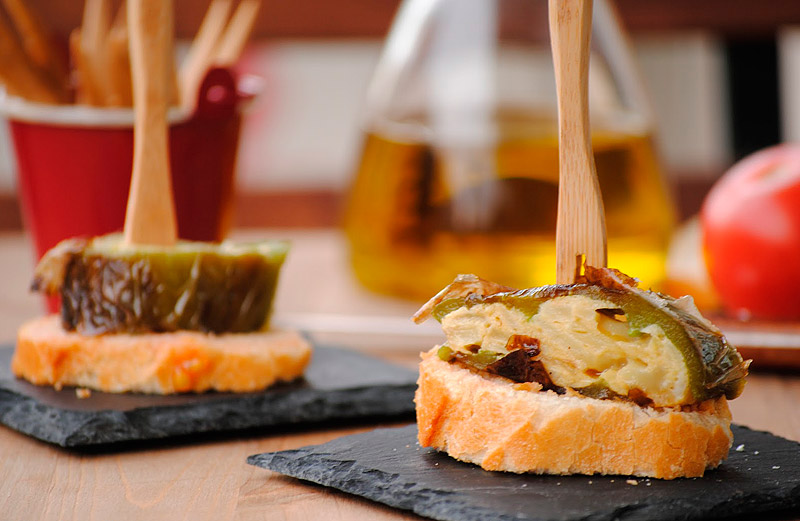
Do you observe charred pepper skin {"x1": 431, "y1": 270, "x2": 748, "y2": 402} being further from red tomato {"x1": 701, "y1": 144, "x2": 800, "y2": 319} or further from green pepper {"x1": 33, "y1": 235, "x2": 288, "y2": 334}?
red tomato {"x1": 701, "y1": 144, "x2": 800, "y2": 319}

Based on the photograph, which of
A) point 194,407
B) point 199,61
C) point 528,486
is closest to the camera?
point 528,486

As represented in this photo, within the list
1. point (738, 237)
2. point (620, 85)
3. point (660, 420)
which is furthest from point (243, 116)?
point (660, 420)

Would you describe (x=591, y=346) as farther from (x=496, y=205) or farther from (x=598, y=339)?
(x=496, y=205)

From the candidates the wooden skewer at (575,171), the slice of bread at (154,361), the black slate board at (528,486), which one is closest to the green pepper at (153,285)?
the slice of bread at (154,361)

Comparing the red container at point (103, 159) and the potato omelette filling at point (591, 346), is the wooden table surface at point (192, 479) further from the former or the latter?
the red container at point (103, 159)

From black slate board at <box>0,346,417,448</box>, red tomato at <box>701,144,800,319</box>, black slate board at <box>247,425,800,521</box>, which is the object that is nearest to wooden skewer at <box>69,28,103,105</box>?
black slate board at <box>0,346,417,448</box>

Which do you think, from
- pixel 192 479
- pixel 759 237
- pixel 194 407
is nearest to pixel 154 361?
pixel 194 407
